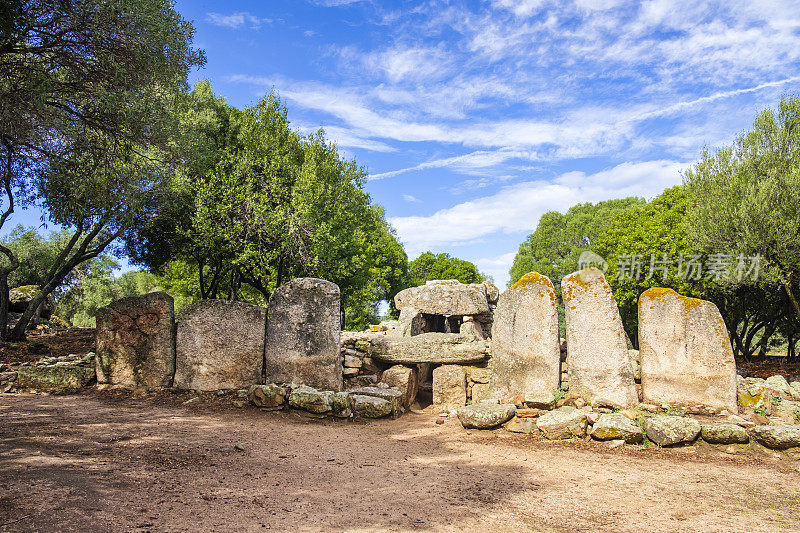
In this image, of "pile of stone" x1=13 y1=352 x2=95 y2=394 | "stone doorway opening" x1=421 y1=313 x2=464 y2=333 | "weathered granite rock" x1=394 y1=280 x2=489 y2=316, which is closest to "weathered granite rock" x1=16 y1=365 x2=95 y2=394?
"pile of stone" x1=13 y1=352 x2=95 y2=394

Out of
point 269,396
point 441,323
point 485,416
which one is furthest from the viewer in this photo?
point 441,323

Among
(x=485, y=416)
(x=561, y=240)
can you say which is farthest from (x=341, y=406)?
(x=561, y=240)

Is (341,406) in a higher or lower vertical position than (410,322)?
lower

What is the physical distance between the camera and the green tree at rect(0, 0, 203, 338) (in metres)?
7.92

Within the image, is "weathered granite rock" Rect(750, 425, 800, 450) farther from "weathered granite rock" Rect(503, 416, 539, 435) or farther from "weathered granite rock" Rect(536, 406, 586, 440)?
"weathered granite rock" Rect(503, 416, 539, 435)

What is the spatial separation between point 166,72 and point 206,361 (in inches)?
244

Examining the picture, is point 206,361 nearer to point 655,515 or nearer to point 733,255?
point 655,515

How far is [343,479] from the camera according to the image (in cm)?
644

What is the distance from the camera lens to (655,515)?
18.3 ft

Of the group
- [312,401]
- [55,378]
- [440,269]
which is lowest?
[312,401]

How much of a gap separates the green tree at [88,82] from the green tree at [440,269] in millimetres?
28457

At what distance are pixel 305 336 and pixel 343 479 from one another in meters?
5.22

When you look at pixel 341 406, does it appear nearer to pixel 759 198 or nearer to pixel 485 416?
pixel 485 416

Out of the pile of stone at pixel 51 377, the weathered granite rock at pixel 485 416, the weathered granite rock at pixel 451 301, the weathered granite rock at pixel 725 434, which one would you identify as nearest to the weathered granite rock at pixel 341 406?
the weathered granite rock at pixel 485 416
